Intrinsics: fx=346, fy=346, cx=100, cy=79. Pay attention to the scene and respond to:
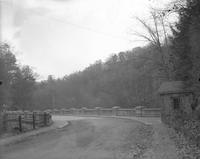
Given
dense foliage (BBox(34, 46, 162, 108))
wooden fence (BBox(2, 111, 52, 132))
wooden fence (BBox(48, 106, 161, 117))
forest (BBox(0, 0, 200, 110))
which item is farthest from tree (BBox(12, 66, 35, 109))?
dense foliage (BBox(34, 46, 162, 108))

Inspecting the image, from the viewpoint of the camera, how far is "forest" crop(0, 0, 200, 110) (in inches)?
818

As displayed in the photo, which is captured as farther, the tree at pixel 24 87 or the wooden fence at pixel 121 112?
the tree at pixel 24 87

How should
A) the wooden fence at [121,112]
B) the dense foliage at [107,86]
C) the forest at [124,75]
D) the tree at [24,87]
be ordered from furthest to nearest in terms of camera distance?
the dense foliage at [107,86]
the tree at [24,87]
the wooden fence at [121,112]
the forest at [124,75]

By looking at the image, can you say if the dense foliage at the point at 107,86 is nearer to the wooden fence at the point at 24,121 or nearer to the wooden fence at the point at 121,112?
the wooden fence at the point at 121,112

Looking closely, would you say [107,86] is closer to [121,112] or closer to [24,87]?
[24,87]

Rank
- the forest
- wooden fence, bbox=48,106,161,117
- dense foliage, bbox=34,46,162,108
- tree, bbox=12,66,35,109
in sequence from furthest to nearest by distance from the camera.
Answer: dense foliage, bbox=34,46,162,108 → tree, bbox=12,66,35,109 → wooden fence, bbox=48,106,161,117 → the forest

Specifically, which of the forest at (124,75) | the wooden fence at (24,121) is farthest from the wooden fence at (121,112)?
the wooden fence at (24,121)

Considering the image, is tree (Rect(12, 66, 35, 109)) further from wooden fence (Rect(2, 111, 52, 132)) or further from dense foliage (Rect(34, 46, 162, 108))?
dense foliage (Rect(34, 46, 162, 108))

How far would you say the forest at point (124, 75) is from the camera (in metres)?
20.8

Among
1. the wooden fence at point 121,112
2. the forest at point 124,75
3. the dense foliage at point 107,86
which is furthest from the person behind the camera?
the dense foliage at point 107,86

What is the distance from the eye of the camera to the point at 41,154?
13.2 meters

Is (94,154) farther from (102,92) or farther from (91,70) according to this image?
(91,70)

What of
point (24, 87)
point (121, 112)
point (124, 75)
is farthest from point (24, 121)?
point (124, 75)

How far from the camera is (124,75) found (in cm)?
6975
